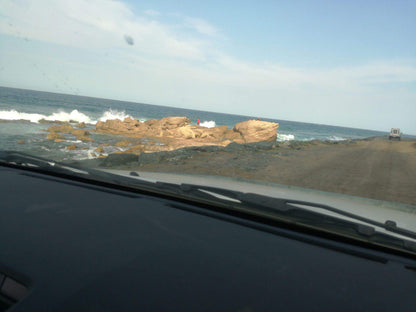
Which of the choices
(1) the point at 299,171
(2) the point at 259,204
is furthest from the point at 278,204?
(1) the point at 299,171

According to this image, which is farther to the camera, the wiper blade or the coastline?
the coastline

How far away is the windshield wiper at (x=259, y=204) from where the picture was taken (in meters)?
1.76

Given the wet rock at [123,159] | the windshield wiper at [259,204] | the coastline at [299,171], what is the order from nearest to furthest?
the windshield wiper at [259,204] < the coastline at [299,171] < the wet rock at [123,159]

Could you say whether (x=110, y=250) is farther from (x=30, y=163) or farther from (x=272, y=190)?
(x=30, y=163)

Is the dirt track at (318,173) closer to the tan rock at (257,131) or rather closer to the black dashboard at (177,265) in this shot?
the black dashboard at (177,265)

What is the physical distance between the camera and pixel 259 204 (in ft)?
6.75

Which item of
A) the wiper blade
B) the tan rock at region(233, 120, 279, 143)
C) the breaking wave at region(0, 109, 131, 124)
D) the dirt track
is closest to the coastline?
the dirt track

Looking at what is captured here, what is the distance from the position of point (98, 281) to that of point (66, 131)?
7.92m

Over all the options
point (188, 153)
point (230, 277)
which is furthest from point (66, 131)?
point (230, 277)

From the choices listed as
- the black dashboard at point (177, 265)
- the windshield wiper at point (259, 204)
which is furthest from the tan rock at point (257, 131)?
the black dashboard at point (177, 265)

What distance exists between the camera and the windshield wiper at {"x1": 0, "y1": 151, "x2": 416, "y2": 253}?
1760mm

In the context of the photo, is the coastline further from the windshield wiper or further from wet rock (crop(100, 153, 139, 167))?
the windshield wiper

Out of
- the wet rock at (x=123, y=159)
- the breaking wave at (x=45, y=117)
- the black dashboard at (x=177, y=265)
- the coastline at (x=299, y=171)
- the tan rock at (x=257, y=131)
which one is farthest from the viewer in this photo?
the tan rock at (x=257, y=131)

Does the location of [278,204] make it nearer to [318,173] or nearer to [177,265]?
[177,265]
